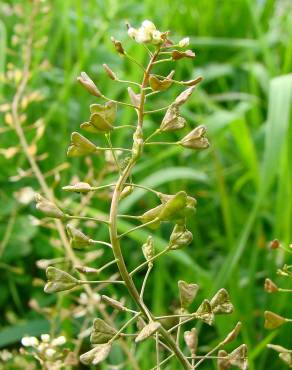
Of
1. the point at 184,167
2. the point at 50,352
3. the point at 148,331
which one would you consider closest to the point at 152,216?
the point at 148,331

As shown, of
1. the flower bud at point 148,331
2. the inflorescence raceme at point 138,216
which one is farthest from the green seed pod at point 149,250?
the flower bud at point 148,331

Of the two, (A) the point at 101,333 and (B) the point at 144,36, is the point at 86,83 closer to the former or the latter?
(B) the point at 144,36

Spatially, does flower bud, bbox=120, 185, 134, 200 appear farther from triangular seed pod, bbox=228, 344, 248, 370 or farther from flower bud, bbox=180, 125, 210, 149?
triangular seed pod, bbox=228, 344, 248, 370

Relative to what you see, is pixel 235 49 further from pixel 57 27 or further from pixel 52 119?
pixel 52 119

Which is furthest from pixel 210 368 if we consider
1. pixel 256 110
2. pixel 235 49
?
pixel 235 49

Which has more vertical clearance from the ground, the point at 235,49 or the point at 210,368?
the point at 235,49

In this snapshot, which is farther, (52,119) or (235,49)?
(235,49)

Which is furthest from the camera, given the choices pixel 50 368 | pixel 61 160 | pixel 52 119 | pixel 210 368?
pixel 52 119
